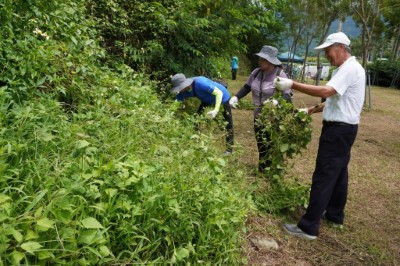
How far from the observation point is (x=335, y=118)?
2818mm

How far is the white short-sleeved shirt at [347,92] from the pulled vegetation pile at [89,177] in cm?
102

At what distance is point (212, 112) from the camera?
4031mm

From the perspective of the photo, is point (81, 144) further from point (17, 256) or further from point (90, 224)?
point (17, 256)

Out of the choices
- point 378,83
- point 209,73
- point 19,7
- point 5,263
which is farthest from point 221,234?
point 378,83

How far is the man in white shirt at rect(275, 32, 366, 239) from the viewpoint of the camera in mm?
2734

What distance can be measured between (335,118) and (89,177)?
1973 millimetres

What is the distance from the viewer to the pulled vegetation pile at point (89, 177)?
5.09 ft

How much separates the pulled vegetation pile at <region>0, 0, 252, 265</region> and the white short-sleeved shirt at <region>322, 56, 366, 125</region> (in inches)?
40.2

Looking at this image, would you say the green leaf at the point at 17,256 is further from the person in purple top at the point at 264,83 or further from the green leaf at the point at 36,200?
the person in purple top at the point at 264,83

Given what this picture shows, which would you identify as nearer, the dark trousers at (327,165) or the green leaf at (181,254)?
the green leaf at (181,254)

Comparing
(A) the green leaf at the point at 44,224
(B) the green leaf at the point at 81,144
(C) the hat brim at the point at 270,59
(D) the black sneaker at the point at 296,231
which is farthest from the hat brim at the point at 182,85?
(A) the green leaf at the point at 44,224

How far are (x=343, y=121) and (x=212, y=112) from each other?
1.60 metres

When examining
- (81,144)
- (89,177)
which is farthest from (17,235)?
(81,144)

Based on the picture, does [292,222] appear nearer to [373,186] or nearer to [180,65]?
[373,186]
